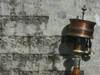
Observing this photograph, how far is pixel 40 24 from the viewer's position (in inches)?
136

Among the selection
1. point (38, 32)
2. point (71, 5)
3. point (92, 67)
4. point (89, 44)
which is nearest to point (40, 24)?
point (38, 32)

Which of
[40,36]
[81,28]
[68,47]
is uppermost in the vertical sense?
[81,28]

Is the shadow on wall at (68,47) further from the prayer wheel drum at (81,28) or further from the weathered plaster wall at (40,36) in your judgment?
the prayer wheel drum at (81,28)

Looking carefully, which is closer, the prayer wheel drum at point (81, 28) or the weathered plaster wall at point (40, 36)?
the prayer wheel drum at point (81, 28)

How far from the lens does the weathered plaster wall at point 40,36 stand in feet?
11.2

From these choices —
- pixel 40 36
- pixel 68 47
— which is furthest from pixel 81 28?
pixel 40 36

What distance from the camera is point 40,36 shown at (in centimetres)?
347

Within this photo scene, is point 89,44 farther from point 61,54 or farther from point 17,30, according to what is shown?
point 17,30

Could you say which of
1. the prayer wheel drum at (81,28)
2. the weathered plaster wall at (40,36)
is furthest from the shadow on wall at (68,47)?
the prayer wheel drum at (81,28)

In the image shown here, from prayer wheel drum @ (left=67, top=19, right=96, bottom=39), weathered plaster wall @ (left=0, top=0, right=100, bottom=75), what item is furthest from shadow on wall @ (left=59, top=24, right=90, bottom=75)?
prayer wheel drum @ (left=67, top=19, right=96, bottom=39)

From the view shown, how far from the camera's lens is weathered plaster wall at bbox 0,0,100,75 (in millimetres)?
3424

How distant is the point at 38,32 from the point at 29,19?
16.8 inches

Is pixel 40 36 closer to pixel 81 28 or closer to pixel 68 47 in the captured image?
pixel 68 47

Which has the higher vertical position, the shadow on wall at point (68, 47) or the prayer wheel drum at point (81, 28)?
the prayer wheel drum at point (81, 28)
